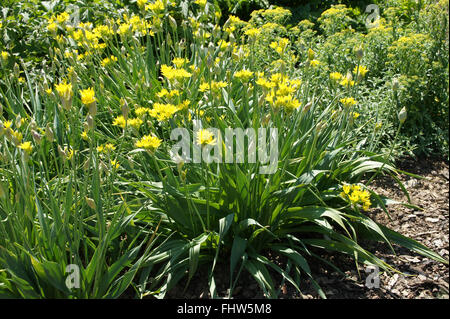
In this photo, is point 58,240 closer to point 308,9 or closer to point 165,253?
point 165,253

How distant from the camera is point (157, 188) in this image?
2.34 meters

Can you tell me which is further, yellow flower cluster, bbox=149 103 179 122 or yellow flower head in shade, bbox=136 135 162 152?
yellow flower cluster, bbox=149 103 179 122

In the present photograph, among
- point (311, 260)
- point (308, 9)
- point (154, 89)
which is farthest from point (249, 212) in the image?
point (308, 9)

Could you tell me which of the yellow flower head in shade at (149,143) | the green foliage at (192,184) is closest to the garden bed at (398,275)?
the green foliage at (192,184)

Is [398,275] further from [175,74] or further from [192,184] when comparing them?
[175,74]

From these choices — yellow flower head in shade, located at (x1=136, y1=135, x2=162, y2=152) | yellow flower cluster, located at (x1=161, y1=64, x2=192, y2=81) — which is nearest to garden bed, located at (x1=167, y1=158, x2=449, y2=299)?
yellow flower head in shade, located at (x1=136, y1=135, x2=162, y2=152)

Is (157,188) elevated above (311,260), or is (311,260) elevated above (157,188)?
(157,188)

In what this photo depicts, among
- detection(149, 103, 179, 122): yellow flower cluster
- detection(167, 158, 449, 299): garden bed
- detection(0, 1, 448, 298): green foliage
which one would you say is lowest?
detection(167, 158, 449, 299): garden bed

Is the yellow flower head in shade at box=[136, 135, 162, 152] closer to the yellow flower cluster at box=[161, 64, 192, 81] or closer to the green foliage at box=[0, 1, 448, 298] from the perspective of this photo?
the green foliage at box=[0, 1, 448, 298]

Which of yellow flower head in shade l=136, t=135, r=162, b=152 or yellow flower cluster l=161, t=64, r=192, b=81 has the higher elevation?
yellow flower cluster l=161, t=64, r=192, b=81

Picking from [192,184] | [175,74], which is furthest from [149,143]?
[175,74]

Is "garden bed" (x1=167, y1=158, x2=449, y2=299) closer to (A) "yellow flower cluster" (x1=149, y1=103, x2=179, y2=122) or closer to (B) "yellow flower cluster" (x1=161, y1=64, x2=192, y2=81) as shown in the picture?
(A) "yellow flower cluster" (x1=149, y1=103, x2=179, y2=122)
